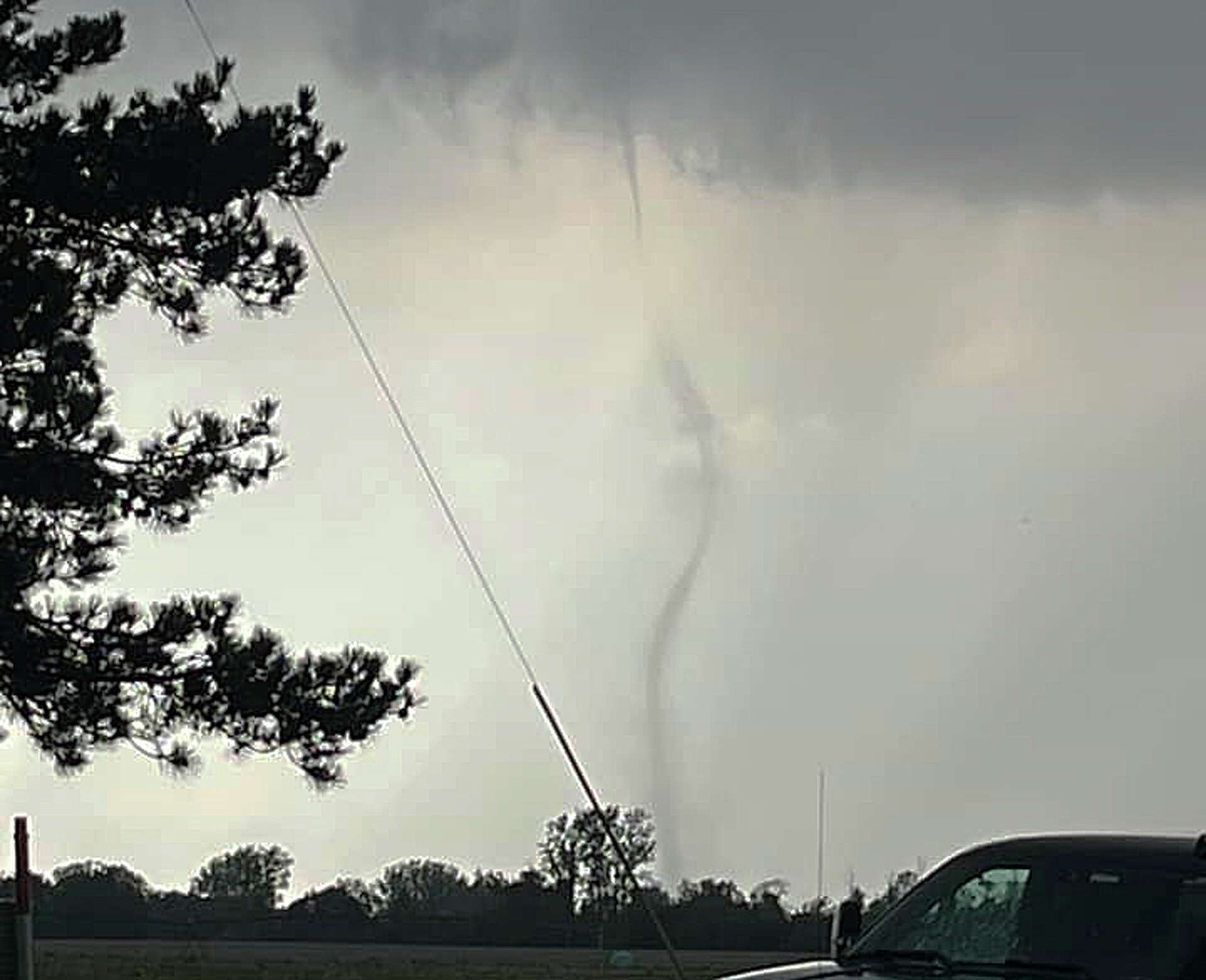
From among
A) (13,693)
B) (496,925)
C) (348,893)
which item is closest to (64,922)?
(348,893)

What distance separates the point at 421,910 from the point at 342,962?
13189 mm

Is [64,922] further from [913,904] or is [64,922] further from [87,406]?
[913,904]

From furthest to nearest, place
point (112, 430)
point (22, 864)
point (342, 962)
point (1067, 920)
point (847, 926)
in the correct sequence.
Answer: point (342, 962) → point (112, 430) → point (22, 864) → point (847, 926) → point (1067, 920)

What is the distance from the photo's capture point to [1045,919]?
10.1m

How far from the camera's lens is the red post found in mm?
15727

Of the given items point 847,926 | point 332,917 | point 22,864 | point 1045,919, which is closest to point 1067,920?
point 1045,919

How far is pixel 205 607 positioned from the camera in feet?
71.2

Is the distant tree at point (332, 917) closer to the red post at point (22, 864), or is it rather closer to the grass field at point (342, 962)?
the grass field at point (342, 962)

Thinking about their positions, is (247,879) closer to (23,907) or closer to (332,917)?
(332,917)

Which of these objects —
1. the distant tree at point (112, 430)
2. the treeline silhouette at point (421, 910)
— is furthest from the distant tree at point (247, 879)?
→ the distant tree at point (112, 430)

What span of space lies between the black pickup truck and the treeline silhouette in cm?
1352

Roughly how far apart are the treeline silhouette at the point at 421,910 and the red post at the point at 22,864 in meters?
9.70

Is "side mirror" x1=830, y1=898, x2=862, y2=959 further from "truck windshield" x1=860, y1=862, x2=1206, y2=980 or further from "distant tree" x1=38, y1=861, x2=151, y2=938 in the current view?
"distant tree" x1=38, y1=861, x2=151, y2=938

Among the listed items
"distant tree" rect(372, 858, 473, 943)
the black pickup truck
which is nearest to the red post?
the black pickup truck
